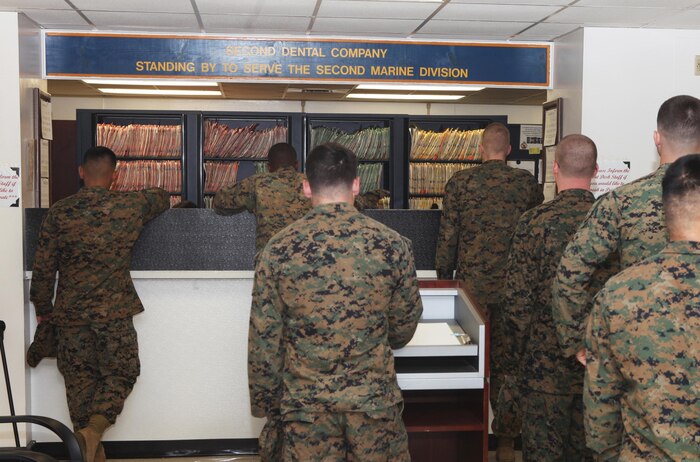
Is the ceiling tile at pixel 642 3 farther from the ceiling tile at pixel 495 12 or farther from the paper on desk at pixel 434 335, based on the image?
the paper on desk at pixel 434 335

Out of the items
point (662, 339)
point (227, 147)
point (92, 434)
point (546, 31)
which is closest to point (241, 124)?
point (227, 147)

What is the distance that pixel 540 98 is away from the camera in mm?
8289

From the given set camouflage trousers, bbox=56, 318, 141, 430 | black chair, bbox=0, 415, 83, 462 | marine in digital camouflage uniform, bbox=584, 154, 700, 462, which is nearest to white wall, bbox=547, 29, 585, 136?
camouflage trousers, bbox=56, 318, 141, 430

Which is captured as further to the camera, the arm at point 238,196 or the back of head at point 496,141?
the back of head at point 496,141

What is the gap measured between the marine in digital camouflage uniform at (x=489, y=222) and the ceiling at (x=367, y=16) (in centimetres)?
74

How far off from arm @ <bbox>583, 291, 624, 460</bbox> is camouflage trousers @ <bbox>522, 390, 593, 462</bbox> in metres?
1.11

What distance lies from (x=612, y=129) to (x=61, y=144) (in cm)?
642

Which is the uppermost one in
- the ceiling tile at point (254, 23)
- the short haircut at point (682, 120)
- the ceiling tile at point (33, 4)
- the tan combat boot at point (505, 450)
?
the ceiling tile at point (254, 23)

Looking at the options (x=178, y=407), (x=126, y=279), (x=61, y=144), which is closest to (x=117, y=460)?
(x=178, y=407)

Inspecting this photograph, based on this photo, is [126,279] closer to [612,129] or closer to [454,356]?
[454,356]

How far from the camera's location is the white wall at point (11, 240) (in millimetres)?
4363

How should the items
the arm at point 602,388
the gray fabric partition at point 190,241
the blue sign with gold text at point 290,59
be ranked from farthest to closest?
the blue sign with gold text at point 290,59, the gray fabric partition at point 190,241, the arm at point 602,388

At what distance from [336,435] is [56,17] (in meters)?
3.35

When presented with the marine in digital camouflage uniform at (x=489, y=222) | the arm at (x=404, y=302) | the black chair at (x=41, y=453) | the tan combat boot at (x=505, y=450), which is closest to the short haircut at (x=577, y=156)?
the arm at (x=404, y=302)
